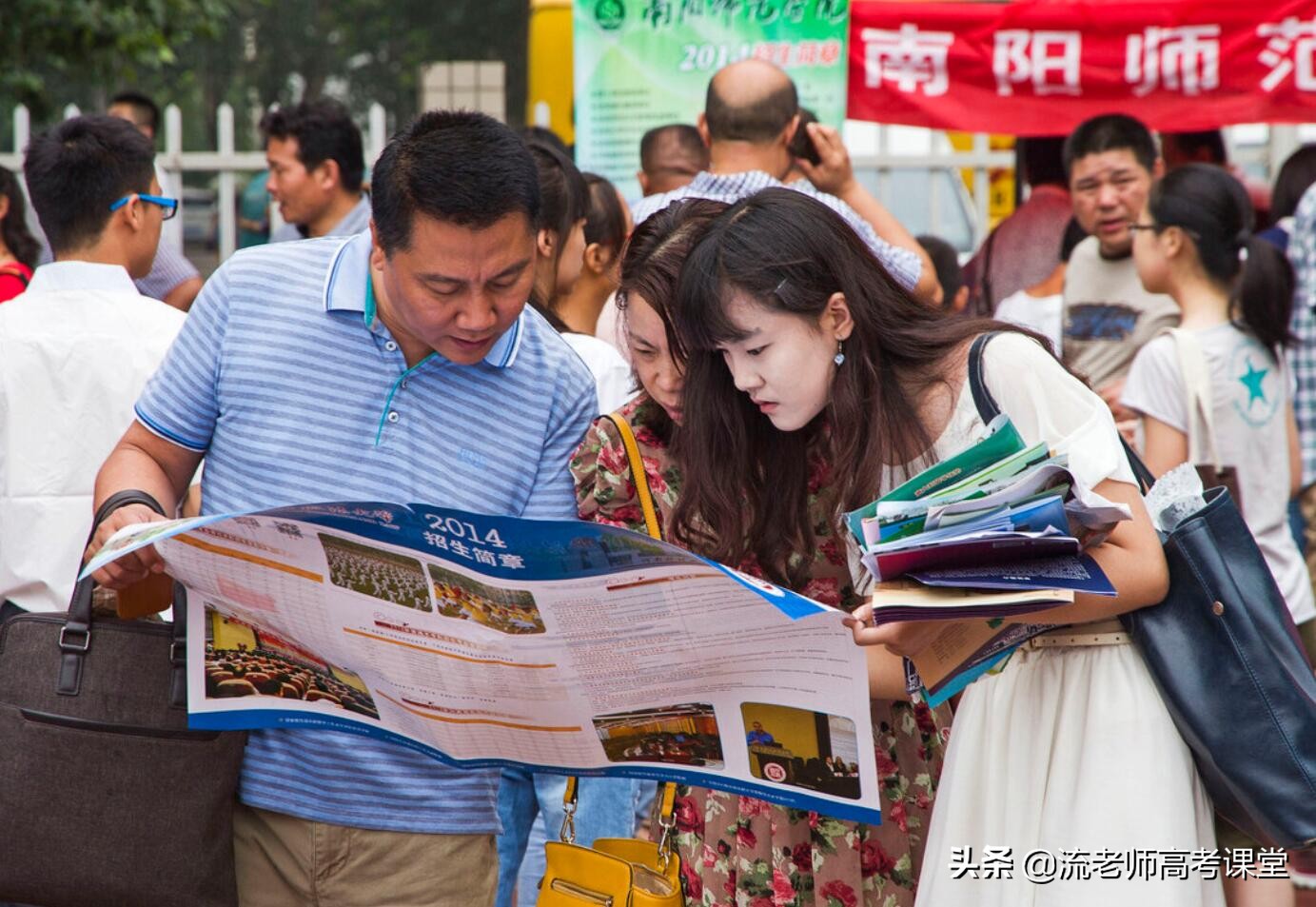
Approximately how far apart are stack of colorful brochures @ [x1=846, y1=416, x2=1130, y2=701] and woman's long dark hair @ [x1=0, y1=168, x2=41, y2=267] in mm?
3885

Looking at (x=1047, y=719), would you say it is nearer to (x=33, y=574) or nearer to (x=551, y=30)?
(x=33, y=574)

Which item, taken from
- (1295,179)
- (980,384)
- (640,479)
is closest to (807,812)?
(640,479)

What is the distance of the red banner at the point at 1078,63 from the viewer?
21.1ft

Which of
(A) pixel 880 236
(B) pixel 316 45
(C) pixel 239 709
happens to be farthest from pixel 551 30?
(B) pixel 316 45

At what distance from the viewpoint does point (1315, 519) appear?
5.07m

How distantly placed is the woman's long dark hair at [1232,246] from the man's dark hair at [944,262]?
1981mm

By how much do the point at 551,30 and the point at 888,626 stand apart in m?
7.07

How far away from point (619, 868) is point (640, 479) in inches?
25.1

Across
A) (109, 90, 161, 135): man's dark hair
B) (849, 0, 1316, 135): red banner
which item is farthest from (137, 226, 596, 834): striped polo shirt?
(109, 90, 161, 135): man's dark hair

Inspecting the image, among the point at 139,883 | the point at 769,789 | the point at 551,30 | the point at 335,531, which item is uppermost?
the point at 551,30

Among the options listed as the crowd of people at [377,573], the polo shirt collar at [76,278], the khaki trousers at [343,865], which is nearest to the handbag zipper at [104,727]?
the khaki trousers at [343,865]

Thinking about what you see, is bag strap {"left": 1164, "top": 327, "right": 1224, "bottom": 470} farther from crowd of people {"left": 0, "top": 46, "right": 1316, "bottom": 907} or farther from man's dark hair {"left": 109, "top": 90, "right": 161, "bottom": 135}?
man's dark hair {"left": 109, "top": 90, "right": 161, "bottom": 135}

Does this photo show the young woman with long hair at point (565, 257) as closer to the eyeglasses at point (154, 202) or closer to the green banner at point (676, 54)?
the eyeglasses at point (154, 202)

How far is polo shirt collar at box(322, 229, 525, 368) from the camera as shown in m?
2.48
